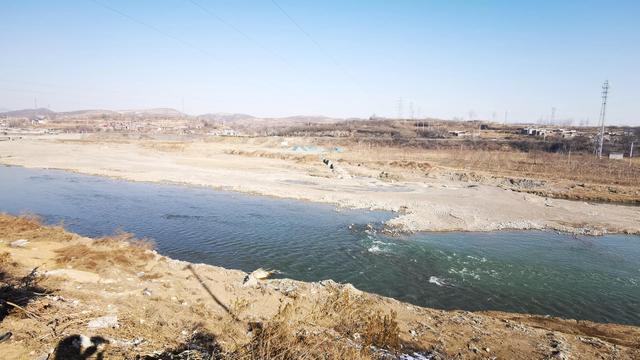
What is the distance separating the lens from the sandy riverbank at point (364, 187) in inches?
1075

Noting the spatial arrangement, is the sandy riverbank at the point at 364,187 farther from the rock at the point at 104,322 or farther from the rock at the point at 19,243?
the rock at the point at 19,243

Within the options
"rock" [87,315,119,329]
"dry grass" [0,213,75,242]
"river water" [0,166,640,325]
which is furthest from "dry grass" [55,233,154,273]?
"rock" [87,315,119,329]

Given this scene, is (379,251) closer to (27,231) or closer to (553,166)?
(27,231)

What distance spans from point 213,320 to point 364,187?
29997 mm

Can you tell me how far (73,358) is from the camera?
6.53 m

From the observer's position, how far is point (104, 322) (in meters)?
8.13

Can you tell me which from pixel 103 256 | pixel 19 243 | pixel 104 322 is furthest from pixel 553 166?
pixel 19 243

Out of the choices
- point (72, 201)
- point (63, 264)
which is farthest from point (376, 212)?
point (72, 201)

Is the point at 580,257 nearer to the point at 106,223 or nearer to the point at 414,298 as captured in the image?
the point at 414,298

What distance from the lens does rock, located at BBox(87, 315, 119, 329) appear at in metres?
7.88

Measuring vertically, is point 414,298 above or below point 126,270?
below

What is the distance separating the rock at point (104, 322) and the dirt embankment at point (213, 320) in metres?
0.02

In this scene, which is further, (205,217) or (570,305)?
(205,217)

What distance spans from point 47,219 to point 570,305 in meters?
30.6
